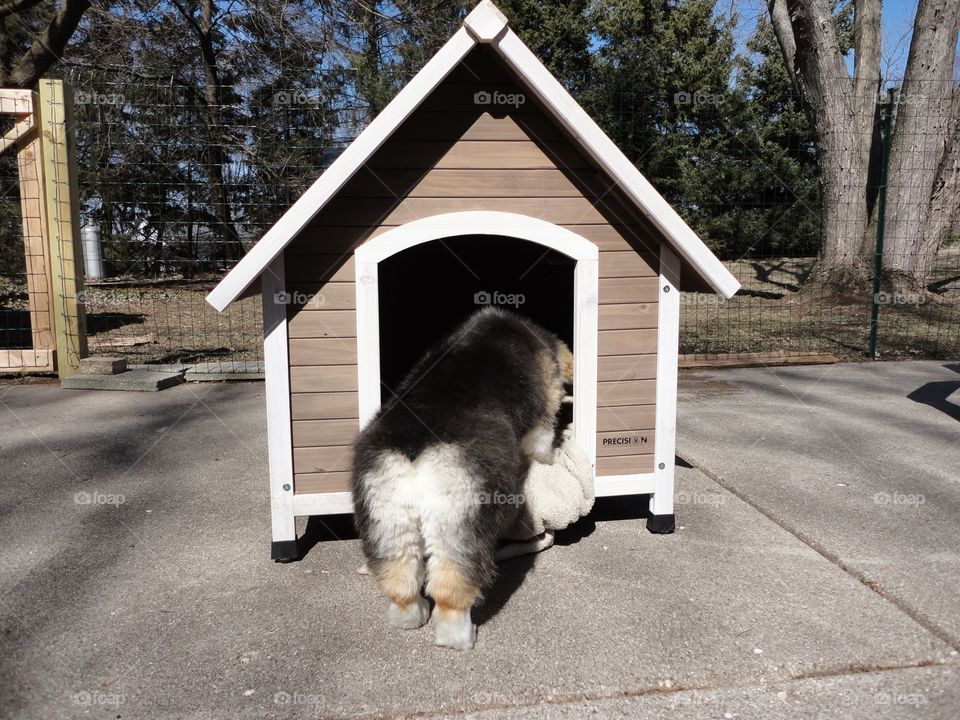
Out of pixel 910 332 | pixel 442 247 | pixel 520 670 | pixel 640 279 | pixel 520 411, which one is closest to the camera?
pixel 520 670

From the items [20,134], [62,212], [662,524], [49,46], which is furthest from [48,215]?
[662,524]

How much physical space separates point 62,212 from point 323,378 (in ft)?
19.4

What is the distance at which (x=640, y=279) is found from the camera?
4039 millimetres

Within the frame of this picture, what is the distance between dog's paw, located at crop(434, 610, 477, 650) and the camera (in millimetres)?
2961

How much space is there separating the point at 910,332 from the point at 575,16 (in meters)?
15.2

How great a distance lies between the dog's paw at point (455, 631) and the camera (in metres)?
2.96

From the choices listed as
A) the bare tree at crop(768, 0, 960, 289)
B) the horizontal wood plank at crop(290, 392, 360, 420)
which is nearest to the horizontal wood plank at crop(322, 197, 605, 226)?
the horizontal wood plank at crop(290, 392, 360, 420)

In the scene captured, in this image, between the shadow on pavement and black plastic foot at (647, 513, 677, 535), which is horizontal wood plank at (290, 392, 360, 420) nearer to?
black plastic foot at (647, 513, 677, 535)

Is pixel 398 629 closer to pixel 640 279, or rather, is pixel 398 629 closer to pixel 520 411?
pixel 520 411

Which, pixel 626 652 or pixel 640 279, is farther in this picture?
pixel 640 279

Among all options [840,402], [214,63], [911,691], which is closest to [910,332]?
[840,402]

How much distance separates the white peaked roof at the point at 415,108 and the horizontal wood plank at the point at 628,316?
27.5 inches

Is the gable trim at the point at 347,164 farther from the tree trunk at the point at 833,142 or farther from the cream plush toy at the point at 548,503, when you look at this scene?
the tree trunk at the point at 833,142

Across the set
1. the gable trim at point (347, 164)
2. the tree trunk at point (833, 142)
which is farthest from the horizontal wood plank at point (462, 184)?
the tree trunk at point (833, 142)
